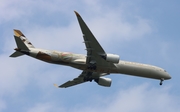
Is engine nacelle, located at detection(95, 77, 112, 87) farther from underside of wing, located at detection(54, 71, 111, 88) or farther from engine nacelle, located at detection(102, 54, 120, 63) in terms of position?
engine nacelle, located at detection(102, 54, 120, 63)

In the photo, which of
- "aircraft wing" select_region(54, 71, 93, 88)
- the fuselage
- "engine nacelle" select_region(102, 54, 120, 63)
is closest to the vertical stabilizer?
the fuselage

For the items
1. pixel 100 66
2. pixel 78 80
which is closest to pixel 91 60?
pixel 100 66

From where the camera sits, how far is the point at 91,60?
2333 inches

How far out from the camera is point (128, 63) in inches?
2456

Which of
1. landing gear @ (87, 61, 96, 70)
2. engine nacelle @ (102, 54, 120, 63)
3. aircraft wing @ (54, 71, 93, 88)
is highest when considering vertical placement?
engine nacelle @ (102, 54, 120, 63)

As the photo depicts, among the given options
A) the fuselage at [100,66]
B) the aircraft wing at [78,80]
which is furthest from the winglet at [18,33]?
the aircraft wing at [78,80]

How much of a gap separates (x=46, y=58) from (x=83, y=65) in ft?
17.3

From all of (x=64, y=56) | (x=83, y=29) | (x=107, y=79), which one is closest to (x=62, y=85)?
(x=107, y=79)

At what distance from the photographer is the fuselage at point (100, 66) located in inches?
2313

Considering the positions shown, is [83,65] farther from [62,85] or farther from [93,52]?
[62,85]

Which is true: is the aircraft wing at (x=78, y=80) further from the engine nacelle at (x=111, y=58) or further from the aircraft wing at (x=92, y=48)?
the engine nacelle at (x=111, y=58)

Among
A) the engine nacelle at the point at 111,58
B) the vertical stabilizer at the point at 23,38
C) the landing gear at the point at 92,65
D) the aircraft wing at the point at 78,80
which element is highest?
the vertical stabilizer at the point at 23,38

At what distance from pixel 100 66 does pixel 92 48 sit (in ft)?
13.0

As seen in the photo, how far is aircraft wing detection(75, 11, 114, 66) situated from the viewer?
53719 mm
